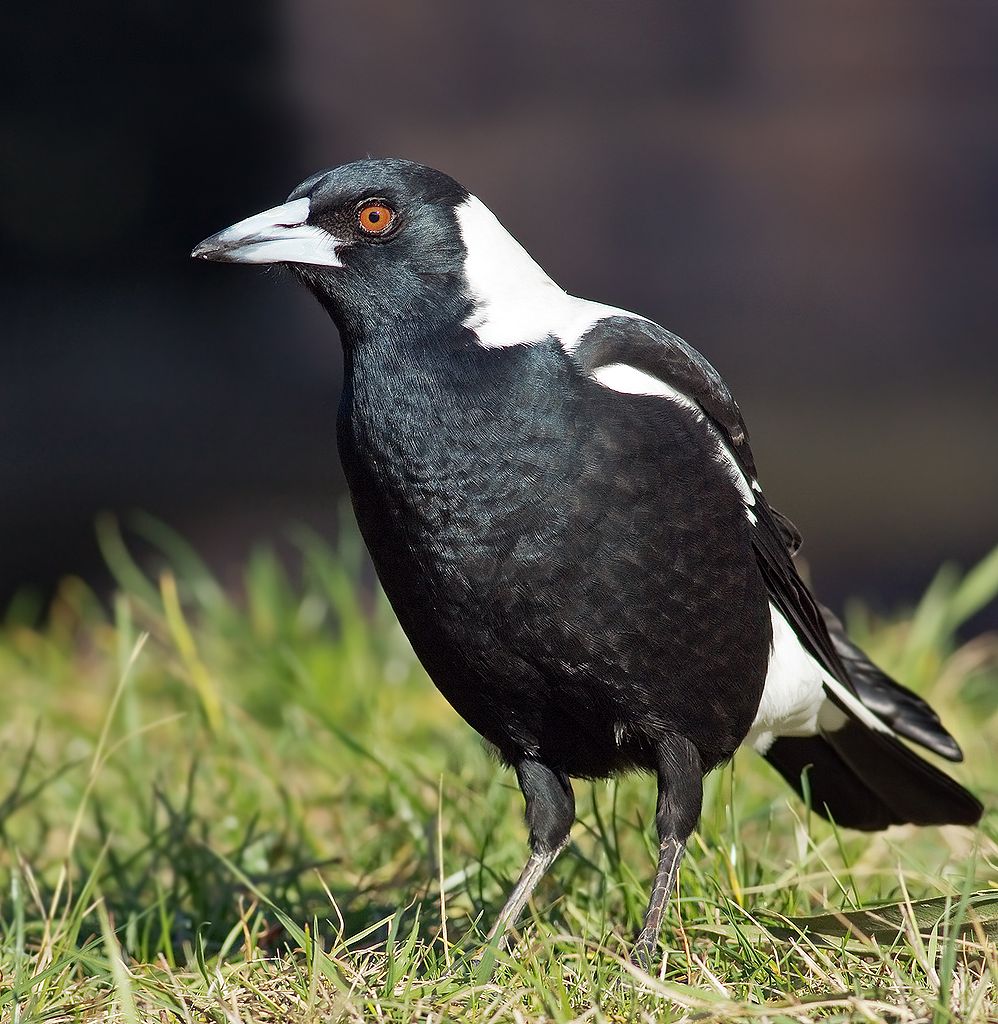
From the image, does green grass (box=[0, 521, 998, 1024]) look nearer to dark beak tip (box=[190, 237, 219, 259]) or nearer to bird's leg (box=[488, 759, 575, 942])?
bird's leg (box=[488, 759, 575, 942])

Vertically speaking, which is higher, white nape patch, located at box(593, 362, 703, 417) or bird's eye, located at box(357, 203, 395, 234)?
bird's eye, located at box(357, 203, 395, 234)

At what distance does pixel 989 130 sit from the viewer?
18.2 ft

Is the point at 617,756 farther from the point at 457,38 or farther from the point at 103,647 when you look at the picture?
the point at 457,38

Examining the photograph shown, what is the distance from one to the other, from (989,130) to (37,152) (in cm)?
348

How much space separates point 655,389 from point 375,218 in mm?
504

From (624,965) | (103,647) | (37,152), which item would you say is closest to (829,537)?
(103,647)

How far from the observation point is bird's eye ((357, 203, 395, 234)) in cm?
233

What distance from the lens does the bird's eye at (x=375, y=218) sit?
233 centimetres

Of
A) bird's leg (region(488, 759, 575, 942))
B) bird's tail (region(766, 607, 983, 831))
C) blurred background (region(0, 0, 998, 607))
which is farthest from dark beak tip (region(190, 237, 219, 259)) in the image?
blurred background (region(0, 0, 998, 607))

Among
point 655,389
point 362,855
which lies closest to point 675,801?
point 655,389

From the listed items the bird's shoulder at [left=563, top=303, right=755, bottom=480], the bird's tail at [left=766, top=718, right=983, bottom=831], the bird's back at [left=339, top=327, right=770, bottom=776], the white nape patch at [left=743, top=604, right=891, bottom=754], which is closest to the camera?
the bird's back at [left=339, top=327, right=770, bottom=776]

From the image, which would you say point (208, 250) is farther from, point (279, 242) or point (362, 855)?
point (362, 855)

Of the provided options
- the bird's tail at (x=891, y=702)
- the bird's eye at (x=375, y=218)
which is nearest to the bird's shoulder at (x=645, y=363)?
the bird's eye at (x=375, y=218)

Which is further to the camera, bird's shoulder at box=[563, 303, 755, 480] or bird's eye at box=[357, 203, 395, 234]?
bird's eye at box=[357, 203, 395, 234]
